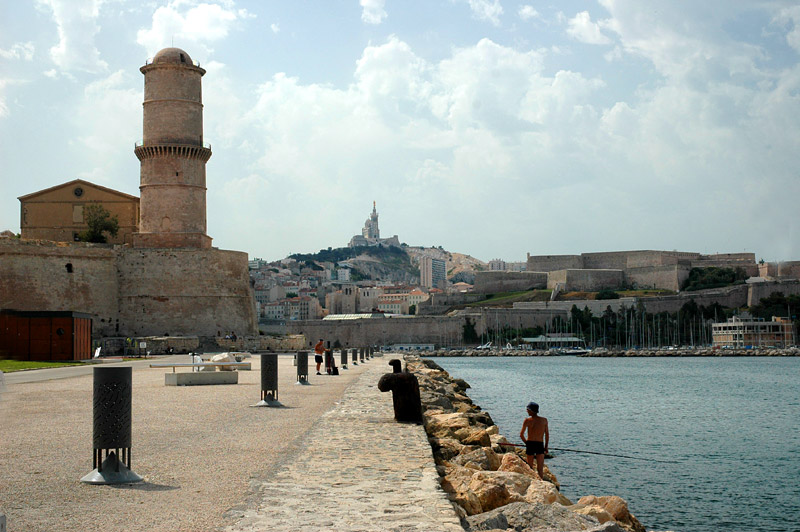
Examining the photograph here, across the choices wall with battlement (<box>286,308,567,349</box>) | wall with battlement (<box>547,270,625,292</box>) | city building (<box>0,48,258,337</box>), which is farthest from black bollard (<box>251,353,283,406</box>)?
wall with battlement (<box>547,270,625,292</box>)

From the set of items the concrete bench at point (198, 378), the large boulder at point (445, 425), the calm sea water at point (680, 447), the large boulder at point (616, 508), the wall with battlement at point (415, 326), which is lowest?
the calm sea water at point (680, 447)

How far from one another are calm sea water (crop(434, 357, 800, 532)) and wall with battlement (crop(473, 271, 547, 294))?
59025 millimetres

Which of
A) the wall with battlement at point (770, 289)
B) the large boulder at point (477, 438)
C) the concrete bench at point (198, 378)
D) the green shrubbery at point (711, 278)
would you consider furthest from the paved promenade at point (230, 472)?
the green shrubbery at point (711, 278)

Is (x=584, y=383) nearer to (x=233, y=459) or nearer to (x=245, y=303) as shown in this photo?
(x=245, y=303)

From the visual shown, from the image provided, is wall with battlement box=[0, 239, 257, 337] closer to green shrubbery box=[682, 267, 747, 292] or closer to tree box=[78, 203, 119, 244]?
tree box=[78, 203, 119, 244]

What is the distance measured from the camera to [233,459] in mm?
6344

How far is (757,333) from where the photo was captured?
7706cm

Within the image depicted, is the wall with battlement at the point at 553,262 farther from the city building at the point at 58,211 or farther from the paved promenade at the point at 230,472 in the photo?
the paved promenade at the point at 230,472

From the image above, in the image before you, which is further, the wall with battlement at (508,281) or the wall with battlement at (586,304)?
the wall with battlement at (508,281)

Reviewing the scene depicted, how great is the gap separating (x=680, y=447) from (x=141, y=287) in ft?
94.6

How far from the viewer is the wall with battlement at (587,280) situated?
282 feet

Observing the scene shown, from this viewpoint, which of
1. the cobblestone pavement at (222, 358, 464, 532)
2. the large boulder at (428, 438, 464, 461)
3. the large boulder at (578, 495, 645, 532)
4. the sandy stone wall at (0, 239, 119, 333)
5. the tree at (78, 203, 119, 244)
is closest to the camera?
the cobblestone pavement at (222, 358, 464, 532)

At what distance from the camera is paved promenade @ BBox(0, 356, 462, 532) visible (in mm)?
4391

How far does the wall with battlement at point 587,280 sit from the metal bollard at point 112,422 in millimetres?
81990
